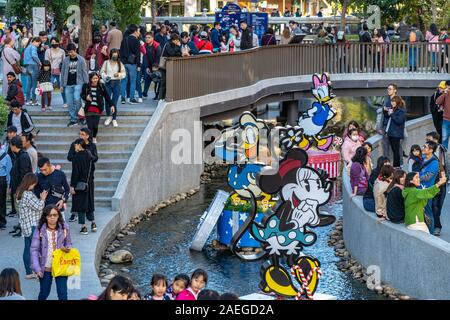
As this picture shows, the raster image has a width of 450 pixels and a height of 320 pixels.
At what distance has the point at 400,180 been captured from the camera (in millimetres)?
15758

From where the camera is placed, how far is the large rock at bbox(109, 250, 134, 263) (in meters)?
17.6

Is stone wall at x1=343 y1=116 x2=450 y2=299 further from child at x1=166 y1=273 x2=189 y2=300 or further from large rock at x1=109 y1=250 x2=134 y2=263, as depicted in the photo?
child at x1=166 y1=273 x2=189 y2=300

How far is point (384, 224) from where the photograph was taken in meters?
16.1

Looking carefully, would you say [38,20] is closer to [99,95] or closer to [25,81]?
[25,81]

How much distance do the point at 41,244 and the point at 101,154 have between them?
313 inches

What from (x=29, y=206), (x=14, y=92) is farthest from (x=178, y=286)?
(x=14, y=92)

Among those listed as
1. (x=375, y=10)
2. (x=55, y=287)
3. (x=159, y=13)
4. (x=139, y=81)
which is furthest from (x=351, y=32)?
(x=55, y=287)

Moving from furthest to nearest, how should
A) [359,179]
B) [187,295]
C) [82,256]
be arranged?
[359,179] < [82,256] < [187,295]

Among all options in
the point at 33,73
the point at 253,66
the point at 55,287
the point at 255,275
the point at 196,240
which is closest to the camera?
the point at 55,287

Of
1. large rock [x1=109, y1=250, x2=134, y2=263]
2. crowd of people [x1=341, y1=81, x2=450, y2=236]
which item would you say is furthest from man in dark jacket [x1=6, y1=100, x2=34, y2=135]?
crowd of people [x1=341, y1=81, x2=450, y2=236]

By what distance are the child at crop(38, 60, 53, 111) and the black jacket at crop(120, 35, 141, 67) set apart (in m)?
1.47

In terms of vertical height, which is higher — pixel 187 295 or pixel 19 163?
pixel 19 163
